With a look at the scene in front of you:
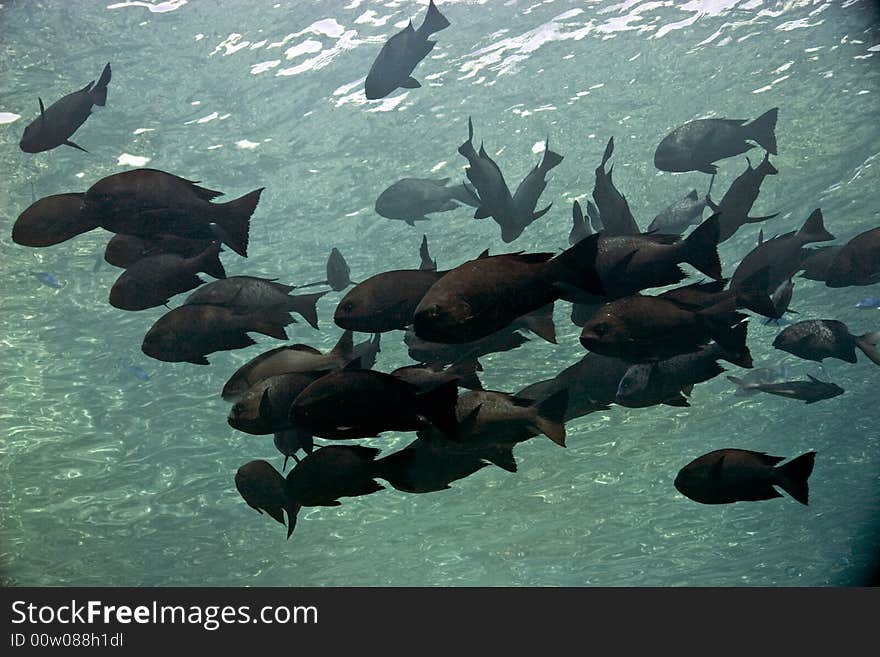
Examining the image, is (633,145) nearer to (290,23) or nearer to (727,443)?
(290,23)

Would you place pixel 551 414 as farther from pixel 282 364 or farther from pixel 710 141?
pixel 710 141

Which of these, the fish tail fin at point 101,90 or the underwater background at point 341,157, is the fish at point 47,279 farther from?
the fish tail fin at point 101,90

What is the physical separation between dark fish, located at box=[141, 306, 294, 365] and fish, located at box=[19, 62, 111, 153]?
63.0 inches

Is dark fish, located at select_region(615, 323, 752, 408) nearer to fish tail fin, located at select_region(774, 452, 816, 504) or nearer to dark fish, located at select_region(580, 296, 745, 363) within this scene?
dark fish, located at select_region(580, 296, 745, 363)

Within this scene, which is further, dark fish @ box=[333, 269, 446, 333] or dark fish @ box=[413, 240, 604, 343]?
dark fish @ box=[333, 269, 446, 333]

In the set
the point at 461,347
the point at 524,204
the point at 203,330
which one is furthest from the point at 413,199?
the point at 203,330

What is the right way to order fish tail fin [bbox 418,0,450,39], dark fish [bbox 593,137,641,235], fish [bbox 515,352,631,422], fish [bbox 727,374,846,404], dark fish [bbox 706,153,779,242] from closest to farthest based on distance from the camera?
fish [bbox 515,352,631,422], dark fish [bbox 593,137,641,235], dark fish [bbox 706,153,779,242], fish tail fin [bbox 418,0,450,39], fish [bbox 727,374,846,404]

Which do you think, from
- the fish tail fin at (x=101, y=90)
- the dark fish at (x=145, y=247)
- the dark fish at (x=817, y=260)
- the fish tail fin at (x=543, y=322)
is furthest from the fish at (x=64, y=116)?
the dark fish at (x=817, y=260)

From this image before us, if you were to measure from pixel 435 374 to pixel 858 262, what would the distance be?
3747 millimetres

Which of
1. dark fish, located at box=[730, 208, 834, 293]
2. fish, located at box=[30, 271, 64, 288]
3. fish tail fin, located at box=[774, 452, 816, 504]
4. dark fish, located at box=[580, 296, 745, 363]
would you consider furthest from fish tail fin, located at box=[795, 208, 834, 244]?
fish, located at box=[30, 271, 64, 288]

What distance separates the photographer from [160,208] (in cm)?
348

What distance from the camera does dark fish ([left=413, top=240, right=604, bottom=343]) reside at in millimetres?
2537
